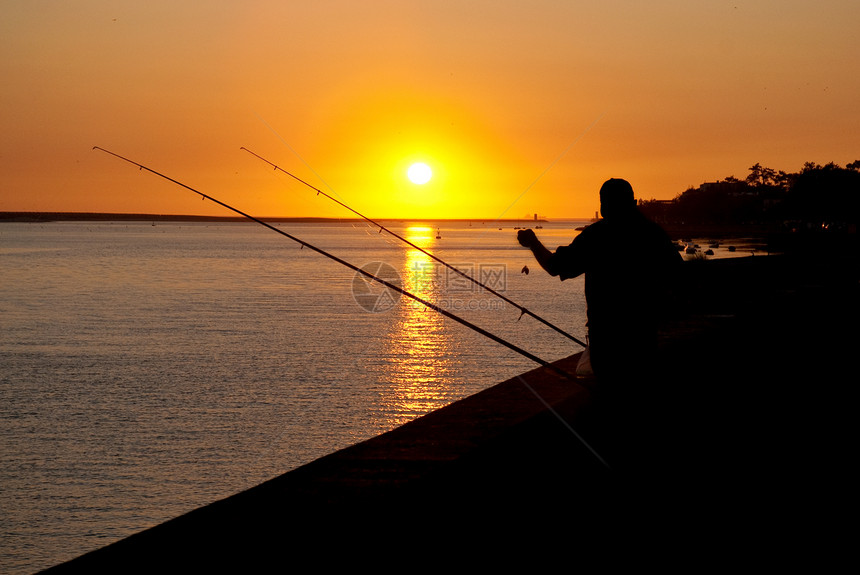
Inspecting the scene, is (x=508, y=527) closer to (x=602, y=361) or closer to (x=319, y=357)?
(x=602, y=361)

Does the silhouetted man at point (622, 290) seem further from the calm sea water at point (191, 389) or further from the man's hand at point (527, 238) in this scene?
the calm sea water at point (191, 389)

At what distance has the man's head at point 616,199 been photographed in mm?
4770

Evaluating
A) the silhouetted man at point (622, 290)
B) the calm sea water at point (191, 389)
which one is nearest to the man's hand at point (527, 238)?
the silhouetted man at point (622, 290)

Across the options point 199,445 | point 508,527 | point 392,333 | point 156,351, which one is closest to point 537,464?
point 508,527

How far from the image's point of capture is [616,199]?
478cm

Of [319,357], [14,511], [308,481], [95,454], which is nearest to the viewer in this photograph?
[308,481]

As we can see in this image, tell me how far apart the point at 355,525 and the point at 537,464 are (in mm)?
1607

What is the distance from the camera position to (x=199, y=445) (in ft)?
49.1

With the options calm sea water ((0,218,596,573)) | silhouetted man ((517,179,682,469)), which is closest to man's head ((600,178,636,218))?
silhouetted man ((517,179,682,469))

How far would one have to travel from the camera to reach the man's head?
4770 millimetres

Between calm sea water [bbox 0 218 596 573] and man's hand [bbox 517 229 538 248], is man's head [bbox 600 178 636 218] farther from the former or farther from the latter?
calm sea water [bbox 0 218 596 573]

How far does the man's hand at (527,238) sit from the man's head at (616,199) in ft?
1.30

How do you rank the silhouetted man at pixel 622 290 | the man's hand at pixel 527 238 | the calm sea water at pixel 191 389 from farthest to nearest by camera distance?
the calm sea water at pixel 191 389
the man's hand at pixel 527 238
the silhouetted man at pixel 622 290

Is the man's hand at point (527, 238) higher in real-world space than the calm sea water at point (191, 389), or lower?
higher
